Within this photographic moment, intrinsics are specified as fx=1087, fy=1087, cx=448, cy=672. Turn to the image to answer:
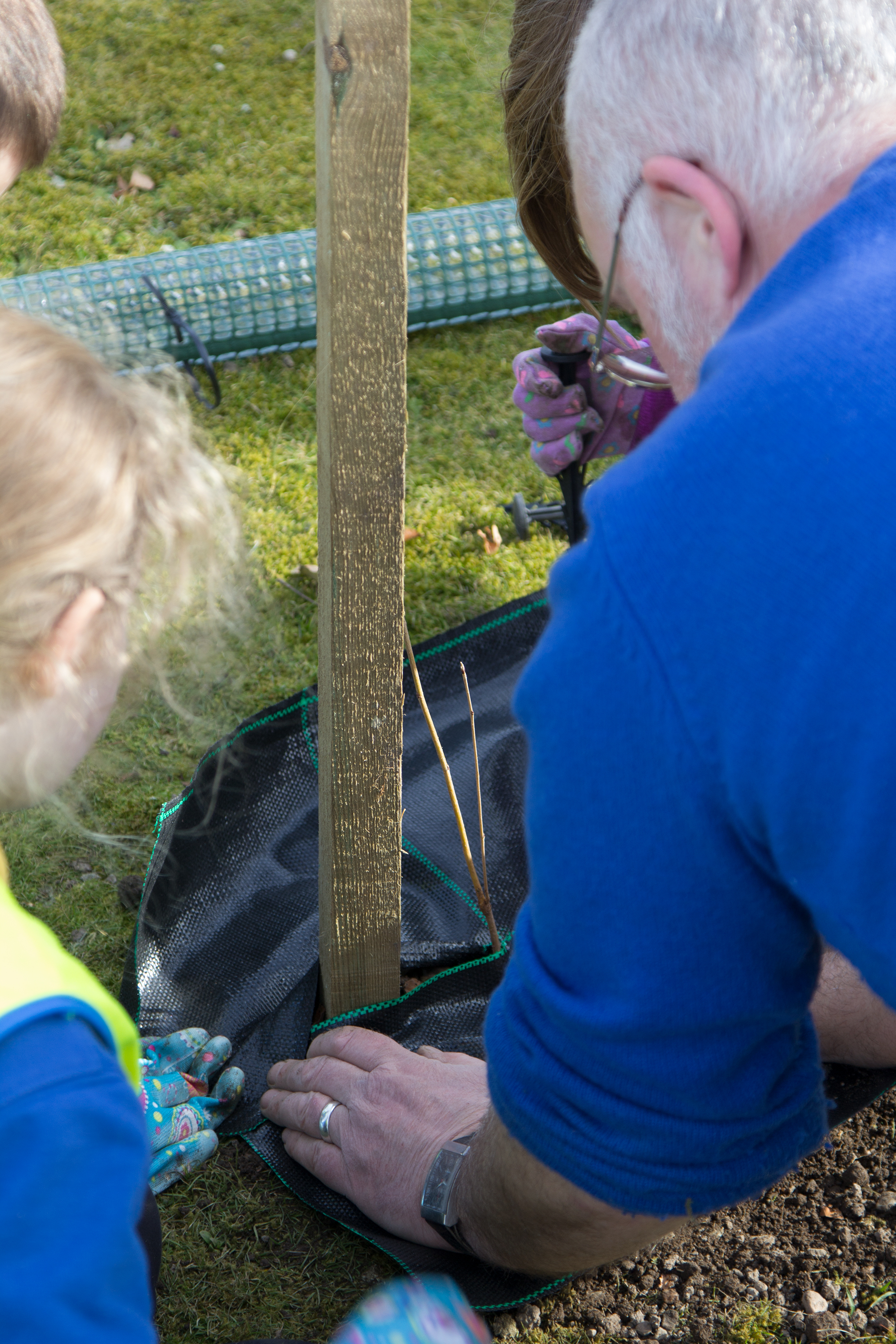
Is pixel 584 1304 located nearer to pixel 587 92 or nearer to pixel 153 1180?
pixel 153 1180

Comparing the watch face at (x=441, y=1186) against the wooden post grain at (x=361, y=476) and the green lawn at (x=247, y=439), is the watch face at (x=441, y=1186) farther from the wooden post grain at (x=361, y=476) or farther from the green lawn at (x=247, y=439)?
the wooden post grain at (x=361, y=476)

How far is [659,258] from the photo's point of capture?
1.11 metres

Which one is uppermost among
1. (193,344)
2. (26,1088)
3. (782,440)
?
(782,440)

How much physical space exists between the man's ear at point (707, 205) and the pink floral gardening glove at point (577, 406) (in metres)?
1.40

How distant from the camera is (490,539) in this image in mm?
3057

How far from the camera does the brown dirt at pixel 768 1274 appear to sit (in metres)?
1.64

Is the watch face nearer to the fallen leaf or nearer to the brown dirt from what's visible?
the brown dirt

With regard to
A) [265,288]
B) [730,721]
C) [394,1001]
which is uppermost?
[730,721]

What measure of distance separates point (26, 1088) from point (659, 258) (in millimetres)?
956

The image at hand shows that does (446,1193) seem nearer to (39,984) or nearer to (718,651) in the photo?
(39,984)

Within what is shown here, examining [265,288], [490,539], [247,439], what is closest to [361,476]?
[490,539]

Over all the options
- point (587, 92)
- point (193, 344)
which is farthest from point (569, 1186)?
point (193, 344)

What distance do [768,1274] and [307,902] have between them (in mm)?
1043

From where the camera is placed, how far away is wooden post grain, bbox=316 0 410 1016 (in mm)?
1227
